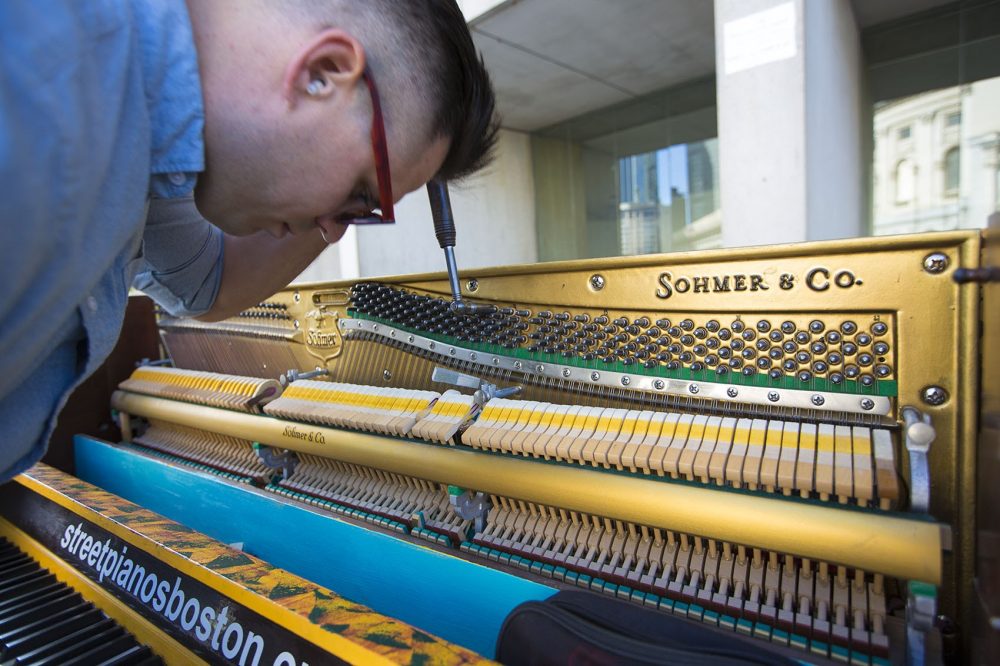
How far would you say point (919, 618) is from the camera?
2.92 feet

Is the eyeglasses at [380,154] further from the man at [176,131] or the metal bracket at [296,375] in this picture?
the metal bracket at [296,375]

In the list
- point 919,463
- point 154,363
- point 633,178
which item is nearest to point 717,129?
point 633,178

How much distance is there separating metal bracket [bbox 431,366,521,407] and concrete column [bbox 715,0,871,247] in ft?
6.92

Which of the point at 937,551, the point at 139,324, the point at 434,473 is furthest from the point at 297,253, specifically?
the point at 139,324

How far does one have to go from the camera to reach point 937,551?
2.85 feet

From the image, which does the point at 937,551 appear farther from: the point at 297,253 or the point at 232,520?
the point at 232,520

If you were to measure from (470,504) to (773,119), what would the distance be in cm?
269

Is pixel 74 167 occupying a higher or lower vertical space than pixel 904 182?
lower

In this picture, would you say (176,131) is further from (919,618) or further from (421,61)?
(919,618)

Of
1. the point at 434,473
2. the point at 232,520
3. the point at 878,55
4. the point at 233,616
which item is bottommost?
the point at 232,520

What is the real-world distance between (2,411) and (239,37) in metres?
0.55

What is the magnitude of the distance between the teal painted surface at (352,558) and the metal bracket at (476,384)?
445 millimetres

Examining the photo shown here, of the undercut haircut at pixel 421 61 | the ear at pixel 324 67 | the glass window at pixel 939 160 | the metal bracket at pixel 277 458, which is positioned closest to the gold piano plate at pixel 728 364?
the metal bracket at pixel 277 458

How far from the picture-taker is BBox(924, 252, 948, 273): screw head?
3.22 feet
